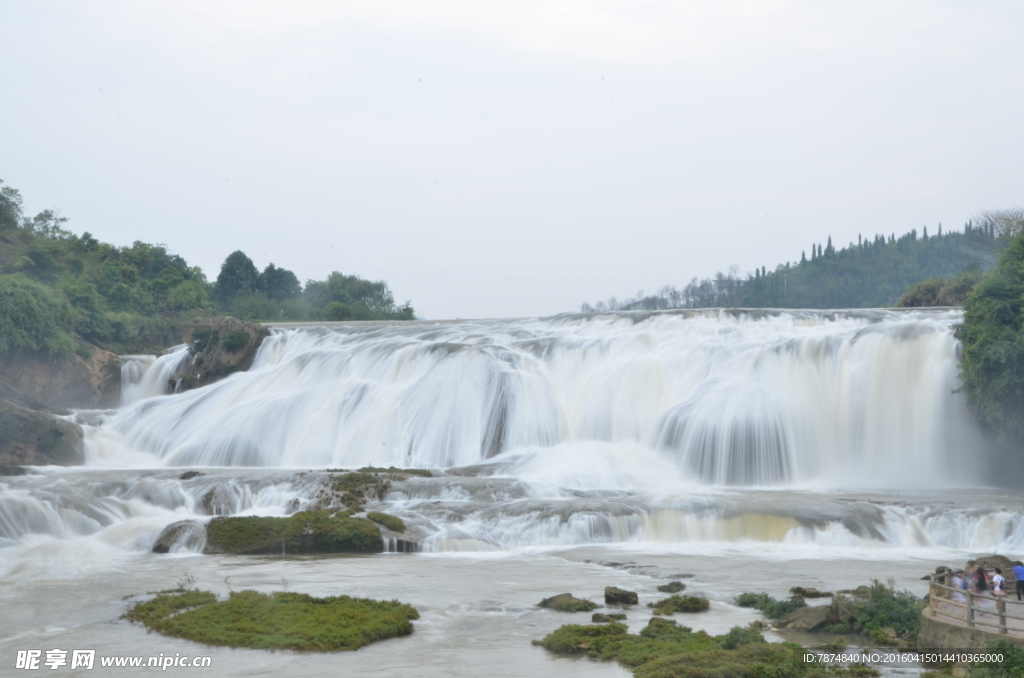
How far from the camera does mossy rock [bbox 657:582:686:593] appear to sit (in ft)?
63.9

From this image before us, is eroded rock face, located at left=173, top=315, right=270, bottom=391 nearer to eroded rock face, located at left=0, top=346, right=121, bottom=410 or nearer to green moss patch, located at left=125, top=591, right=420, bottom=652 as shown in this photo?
eroded rock face, located at left=0, top=346, right=121, bottom=410

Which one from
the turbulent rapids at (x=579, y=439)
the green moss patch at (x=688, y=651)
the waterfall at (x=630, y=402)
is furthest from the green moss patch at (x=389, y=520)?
the green moss patch at (x=688, y=651)

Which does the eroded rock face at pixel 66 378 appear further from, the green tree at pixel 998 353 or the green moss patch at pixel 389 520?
the green tree at pixel 998 353

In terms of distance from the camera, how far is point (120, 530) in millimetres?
26453

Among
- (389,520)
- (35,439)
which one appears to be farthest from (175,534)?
(35,439)

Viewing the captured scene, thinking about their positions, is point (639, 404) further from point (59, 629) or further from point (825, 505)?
point (59, 629)

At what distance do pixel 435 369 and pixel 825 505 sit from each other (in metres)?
20.7

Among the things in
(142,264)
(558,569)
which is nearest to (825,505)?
(558,569)

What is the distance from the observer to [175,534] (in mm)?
25797

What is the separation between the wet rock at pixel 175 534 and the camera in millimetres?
25469

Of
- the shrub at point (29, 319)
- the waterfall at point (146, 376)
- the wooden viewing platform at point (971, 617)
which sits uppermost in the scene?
the shrub at point (29, 319)

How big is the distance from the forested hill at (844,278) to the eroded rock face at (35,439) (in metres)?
98.2

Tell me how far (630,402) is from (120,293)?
41.7m

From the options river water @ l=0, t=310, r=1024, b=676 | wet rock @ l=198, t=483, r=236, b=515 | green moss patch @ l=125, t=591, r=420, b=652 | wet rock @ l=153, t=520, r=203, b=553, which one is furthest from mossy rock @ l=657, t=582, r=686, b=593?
wet rock @ l=198, t=483, r=236, b=515
